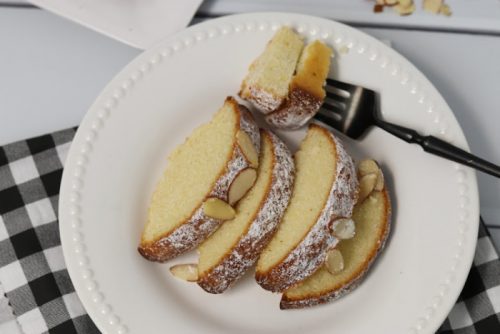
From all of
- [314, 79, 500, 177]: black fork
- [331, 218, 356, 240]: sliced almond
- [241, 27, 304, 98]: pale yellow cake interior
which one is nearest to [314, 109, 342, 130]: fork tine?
[314, 79, 500, 177]: black fork

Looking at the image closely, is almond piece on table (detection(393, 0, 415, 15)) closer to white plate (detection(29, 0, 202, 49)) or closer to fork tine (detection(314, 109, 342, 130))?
fork tine (detection(314, 109, 342, 130))

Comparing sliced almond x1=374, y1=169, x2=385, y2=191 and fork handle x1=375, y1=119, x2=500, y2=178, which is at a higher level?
fork handle x1=375, y1=119, x2=500, y2=178

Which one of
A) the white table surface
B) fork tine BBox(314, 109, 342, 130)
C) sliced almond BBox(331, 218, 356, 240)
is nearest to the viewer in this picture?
sliced almond BBox(331, 218, 356, 240)

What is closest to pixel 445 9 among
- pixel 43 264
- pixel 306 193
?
pixel 306 193

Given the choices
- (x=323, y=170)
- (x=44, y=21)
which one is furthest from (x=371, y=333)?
(x=44, y=21)

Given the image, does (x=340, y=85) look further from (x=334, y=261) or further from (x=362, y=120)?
(x=334, y=261)

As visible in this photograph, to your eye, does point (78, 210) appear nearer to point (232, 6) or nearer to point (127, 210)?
point (127, 210)

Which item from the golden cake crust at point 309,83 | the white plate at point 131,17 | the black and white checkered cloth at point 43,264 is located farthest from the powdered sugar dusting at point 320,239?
the white plate at point 131,17
